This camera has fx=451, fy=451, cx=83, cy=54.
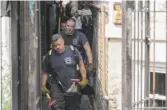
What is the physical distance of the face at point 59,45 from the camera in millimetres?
6043

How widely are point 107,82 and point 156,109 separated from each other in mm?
2560

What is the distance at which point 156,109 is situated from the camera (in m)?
4.39

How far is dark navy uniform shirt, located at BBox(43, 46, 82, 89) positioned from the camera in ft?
20.1

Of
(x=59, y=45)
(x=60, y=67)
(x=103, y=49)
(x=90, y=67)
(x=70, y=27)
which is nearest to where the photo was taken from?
(x=59, y=45)

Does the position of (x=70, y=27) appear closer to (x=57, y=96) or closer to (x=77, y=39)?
(x=77, y=39)

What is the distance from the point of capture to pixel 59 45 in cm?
607

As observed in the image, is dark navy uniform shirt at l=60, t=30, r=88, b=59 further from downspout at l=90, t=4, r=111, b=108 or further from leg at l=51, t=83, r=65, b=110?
leg at l=51, t=83, r=65, b=110

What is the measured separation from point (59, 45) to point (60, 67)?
1.07 ft

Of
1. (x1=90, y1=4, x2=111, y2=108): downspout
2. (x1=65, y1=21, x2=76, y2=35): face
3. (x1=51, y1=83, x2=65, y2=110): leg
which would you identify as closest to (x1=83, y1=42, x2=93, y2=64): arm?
(x1=90, y1=4, x2=111, y2=108): downspout

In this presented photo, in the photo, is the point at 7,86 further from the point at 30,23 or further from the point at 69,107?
the point at 69,107

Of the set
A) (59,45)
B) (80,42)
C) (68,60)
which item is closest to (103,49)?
(80,42)

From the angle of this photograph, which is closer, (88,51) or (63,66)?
(63,66)

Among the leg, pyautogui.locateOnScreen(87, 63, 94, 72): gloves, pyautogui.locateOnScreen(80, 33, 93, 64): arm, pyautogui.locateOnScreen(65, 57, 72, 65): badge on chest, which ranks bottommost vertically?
the leg

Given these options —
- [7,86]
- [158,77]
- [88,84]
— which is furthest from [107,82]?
[7,86]
